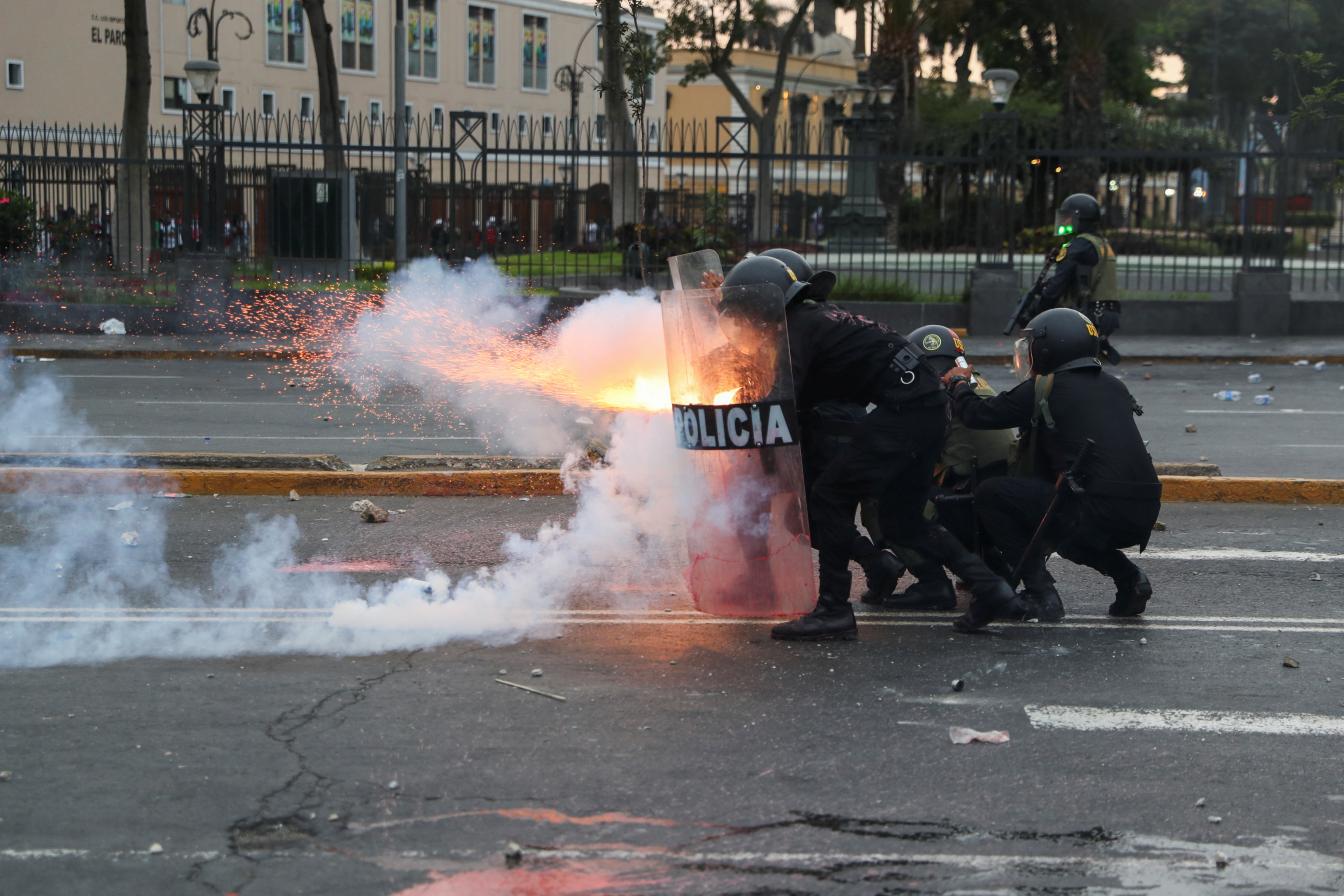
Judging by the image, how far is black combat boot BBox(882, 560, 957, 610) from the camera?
705cm

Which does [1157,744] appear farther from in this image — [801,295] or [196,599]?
[196,599]

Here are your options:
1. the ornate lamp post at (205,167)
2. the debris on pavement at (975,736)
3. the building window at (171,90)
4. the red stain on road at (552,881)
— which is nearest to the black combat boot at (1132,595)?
the debris on pavement at (975,736)

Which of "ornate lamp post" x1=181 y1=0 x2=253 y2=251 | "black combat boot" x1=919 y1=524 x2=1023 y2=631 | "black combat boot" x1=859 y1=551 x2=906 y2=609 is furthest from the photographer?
"ornate lamp post" x1=181 y1=0 x2=253 y2=251

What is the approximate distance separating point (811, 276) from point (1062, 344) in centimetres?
116

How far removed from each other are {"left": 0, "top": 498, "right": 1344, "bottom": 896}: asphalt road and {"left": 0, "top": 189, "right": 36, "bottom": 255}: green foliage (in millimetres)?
15776

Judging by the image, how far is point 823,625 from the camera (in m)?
6.45

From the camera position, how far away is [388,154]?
827 inches

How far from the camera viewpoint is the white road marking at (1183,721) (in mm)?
5465

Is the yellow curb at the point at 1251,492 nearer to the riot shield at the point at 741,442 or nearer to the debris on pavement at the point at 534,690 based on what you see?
the riot shield at the point at 741,442

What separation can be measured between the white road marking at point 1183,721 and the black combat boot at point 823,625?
39.5 inches

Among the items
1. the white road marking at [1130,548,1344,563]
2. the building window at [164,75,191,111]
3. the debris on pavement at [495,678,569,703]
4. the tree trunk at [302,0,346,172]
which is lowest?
the debris on pavement at [495,678,569,703]

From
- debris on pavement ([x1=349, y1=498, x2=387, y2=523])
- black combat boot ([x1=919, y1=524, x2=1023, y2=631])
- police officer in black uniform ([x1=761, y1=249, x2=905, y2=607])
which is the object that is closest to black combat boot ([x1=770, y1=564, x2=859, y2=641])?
police officer in black uniform ([x1=761, y1=249, x2=905, y2=607])

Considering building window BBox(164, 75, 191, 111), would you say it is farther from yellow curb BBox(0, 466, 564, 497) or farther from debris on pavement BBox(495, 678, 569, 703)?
debris on pavement BBox(495, 678, 569, 703)

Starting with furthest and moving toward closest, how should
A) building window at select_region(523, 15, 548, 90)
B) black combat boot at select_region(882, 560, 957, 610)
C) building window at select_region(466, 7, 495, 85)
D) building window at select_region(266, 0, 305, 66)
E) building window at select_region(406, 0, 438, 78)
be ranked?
building window at select_region(523, 15, 548, 90)
building window at select_region(466, 7, 495, 85)
building window at select_region(406, 0, 438, 78)
building window at select_region(266, 0, 305, 66)
black combat boot at select_region(882, 560, 957, 610)
